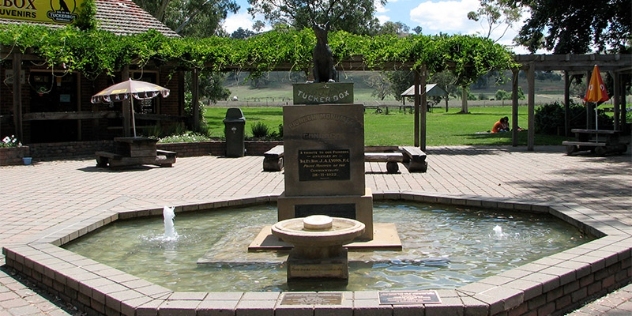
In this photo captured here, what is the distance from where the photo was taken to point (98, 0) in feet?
71.5

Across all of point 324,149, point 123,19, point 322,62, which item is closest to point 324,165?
point 324,149

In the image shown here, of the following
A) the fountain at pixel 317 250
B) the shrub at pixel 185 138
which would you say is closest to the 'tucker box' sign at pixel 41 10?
the shrub at pixel 185 138

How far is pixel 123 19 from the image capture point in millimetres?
21469

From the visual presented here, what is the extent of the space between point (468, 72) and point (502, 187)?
840cm

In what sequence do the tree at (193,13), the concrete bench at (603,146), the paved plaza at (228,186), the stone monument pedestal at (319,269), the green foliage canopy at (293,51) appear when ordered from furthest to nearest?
the tree at (193,13) < the green foliage canopy at (293,51) < the concrete bench at (603,146) < the paved plaza at (228,186) < the stone monument pedestal at (319,269)

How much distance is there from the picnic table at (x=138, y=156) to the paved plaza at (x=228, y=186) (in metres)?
0.26

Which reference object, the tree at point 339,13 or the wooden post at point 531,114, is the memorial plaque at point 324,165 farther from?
the tree at point 339,13

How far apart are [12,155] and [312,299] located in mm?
13002

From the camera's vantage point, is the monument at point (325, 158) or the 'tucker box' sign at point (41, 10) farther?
the 'tucker box' sign at point (41, 10)

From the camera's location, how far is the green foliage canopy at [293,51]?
17141mm

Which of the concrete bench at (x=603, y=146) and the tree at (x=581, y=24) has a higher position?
the tree at (x=581, y=24)

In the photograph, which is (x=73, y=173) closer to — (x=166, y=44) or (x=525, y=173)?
(x=166, y=44)

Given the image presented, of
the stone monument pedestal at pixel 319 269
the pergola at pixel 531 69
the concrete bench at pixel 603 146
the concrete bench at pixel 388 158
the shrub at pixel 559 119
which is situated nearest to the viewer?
the stone monument pedestal at pixel 319 269

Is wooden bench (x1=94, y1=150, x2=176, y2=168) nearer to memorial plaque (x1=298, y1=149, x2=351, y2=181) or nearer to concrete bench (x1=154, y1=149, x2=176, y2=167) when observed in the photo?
concrete bench (x1=154, y1=149, x2=176, y2=167)
